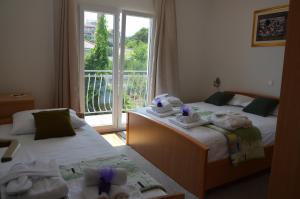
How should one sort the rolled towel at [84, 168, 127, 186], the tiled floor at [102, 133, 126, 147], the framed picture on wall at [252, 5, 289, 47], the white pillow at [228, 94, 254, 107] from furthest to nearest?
the white pillow at [228, 94, 254, 107] < the tiled floor at [102, 133, 126, 147] < the framed picture on wall at [252, 5, 289, 47] < the rolled towel at [84, 168, 127, 186]

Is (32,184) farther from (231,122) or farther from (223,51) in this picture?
(223,51)

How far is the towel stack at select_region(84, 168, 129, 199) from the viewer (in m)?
1.40

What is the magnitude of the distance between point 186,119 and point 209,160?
62 centimetres

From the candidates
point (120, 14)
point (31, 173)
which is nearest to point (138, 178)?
point (31, 173)

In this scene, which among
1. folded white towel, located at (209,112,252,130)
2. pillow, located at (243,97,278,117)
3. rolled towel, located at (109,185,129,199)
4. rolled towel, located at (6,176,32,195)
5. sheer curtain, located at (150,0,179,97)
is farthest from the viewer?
sheer curtain, located at (150,0,179,97)

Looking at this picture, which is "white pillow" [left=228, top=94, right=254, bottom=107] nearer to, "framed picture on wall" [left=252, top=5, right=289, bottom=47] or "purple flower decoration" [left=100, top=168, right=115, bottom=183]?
"framed picture on wall" [left=252, top=5, right=289, bottom=47]

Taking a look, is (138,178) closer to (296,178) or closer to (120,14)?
(296,178)

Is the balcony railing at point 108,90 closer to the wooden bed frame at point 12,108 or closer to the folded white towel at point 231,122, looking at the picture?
the wooden bed frame at point 12,108

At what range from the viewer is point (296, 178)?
112cm

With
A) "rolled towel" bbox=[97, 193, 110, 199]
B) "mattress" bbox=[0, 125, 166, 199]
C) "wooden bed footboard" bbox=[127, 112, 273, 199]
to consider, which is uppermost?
"rolled towel" bbox=[97, 193, 110, 199]

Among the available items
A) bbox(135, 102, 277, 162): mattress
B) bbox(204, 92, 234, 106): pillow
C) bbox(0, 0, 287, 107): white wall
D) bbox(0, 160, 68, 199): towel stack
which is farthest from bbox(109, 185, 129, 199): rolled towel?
bbox(204, 92, 234, 106): pillow

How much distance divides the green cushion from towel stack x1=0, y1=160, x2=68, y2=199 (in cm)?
96

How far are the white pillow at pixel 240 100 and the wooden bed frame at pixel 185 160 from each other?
1147mm

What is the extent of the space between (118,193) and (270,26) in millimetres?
3740
